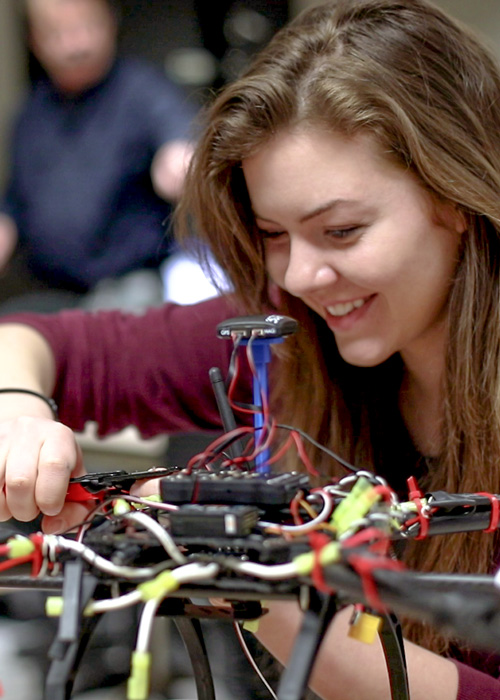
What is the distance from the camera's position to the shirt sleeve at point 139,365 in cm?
108

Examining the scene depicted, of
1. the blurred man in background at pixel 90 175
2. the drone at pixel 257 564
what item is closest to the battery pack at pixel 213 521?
the drone at pixel 257 564

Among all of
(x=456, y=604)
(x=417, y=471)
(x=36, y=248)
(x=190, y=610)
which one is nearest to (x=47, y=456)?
(x=190, y=610)

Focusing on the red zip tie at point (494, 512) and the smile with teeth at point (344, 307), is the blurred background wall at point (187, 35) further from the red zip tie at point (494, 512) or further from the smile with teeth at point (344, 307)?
the red zip tie at point (494, 512)

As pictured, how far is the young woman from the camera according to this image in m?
0.80

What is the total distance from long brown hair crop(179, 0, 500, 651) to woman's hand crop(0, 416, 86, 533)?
359mm

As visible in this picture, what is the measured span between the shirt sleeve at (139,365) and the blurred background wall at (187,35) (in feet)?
5.87

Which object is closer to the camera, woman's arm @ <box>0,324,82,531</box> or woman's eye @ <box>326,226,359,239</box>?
woman's arm @ <box>0,324,82,531</box>

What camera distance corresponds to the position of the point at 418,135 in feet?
2.59

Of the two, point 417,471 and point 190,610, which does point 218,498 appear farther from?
point 417,471

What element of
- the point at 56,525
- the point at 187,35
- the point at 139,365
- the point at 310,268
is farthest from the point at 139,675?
the point at 187,35

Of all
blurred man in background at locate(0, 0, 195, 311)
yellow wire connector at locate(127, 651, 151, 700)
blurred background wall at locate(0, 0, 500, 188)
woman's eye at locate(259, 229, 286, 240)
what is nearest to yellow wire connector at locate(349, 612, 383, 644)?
yellow wire connector at locate(127, 651, 151, 700)

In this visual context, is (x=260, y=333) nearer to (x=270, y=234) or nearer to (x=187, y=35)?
(x=270, y=234)

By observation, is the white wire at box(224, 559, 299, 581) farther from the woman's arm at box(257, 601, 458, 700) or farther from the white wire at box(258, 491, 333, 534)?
the woman's arm at box(257, 601, 458, 700)

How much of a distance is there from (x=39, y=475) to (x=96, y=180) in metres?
1.33
